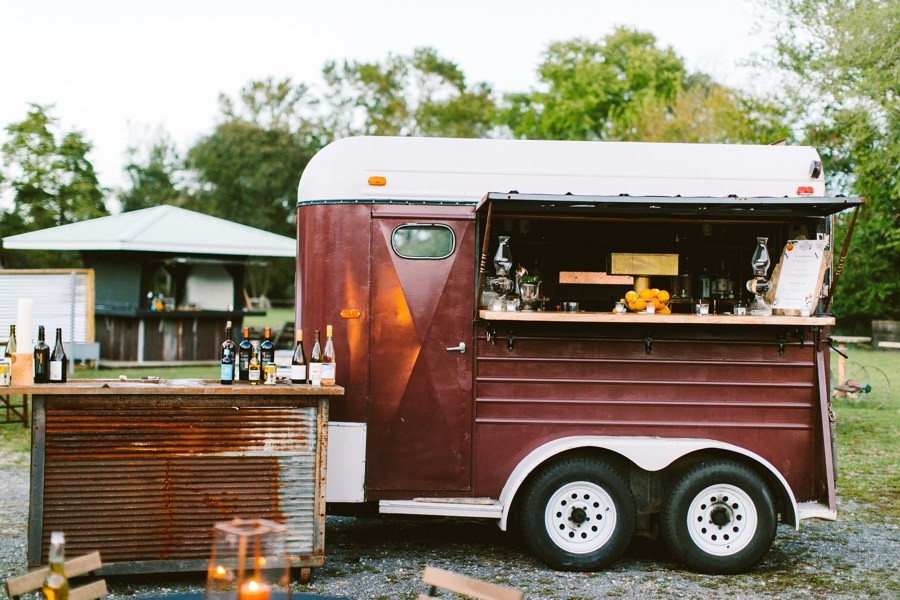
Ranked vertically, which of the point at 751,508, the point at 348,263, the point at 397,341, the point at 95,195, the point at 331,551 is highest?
the point at 95,195

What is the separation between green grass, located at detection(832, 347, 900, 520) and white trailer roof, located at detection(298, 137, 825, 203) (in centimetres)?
361

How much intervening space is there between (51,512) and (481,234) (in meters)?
3.31

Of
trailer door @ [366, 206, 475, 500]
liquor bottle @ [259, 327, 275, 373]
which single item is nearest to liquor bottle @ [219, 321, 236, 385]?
liquor bottle @ [259, 327, 275, 373]

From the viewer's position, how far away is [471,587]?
338 cm

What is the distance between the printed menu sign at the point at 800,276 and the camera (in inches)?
235

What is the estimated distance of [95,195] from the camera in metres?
29.2

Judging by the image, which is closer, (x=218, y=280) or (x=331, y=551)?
(x=331, y=551)

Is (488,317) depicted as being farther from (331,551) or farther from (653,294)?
(331,551)

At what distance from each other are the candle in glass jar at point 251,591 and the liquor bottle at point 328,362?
3195mm

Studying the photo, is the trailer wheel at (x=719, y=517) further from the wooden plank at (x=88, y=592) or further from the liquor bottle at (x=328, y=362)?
the wooden plank at (x=88, y=592)

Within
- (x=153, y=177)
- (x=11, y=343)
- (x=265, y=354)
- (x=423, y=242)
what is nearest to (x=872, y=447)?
(x=423, y=242)

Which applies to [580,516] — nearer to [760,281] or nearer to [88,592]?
[760,281]

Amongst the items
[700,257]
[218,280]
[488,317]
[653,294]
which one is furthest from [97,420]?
[218,280]

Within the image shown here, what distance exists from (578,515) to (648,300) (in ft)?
5.13
